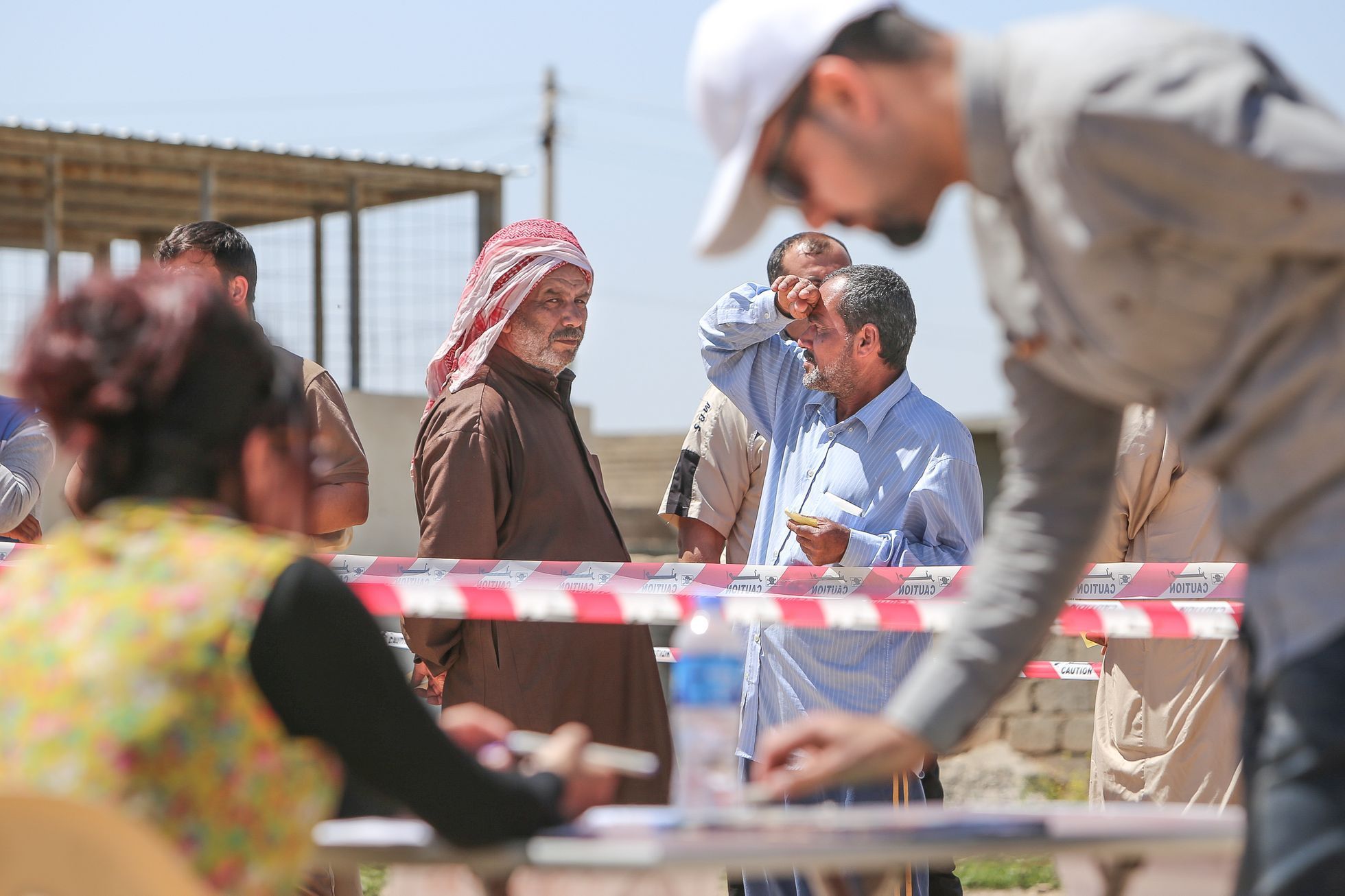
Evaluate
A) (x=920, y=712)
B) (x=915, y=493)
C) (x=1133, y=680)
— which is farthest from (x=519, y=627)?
(x=920, y=712)

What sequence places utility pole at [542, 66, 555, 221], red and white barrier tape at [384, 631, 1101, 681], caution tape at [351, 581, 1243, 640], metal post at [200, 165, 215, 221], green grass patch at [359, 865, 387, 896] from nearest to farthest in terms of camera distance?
caution tape at [351, 581, 1243, 640], green grass patch at [359, 865, 387, 896], red and white barrier tape at [384, 631, 1101, 681], metal post at [200, 165, 215, 221], utility pole at [542, 66, 555, 221]

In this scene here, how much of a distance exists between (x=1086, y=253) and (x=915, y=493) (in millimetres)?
2865

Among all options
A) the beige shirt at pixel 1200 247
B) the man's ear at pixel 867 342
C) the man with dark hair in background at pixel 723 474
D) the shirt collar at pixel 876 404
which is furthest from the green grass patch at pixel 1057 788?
the beige shirt at pixel 1200 247

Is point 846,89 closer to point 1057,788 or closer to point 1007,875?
point 1007,875

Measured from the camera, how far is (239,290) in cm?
485

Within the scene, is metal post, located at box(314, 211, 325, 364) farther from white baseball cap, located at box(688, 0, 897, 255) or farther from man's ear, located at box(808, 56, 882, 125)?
man's ear, located at box(808, 56, 882, 125)

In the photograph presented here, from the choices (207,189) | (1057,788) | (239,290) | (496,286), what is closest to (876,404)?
(496,286)

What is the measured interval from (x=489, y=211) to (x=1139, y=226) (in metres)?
14.1

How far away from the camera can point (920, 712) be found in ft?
6.38

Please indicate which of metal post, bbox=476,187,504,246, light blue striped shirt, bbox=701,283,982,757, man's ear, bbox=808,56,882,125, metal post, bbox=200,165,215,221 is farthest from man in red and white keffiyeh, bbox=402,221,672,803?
metal post, bbox=476,187,504,246

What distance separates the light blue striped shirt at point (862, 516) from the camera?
437cm

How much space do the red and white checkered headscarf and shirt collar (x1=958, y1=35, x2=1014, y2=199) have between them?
3.17 meters

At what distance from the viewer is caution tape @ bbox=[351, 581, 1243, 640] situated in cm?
430

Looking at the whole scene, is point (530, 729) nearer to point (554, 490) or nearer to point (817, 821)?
point (554, 490)
